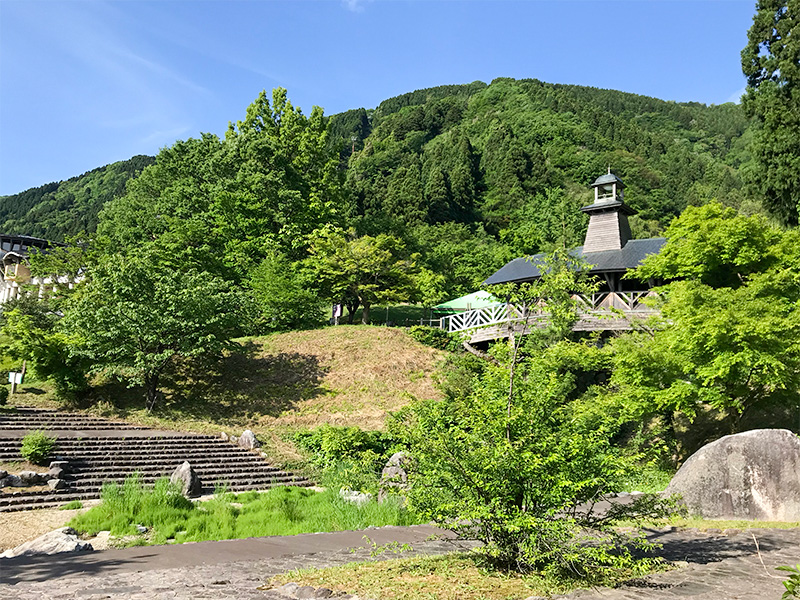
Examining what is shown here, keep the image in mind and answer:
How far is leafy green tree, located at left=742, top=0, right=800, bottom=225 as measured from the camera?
20672 mm

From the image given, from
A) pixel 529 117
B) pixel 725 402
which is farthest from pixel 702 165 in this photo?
pixel 725 402

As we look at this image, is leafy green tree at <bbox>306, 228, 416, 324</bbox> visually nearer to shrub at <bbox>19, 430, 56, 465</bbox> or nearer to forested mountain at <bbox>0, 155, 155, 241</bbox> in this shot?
shrub at <bbox>19, 430, 56, 465</bbox>

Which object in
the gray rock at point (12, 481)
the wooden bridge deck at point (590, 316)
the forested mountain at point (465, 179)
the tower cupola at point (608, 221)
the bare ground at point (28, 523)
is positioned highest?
the forested mountain at point (465, 179)

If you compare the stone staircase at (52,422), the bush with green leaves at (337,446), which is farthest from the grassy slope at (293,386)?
the bush with green leaves at (337,446)

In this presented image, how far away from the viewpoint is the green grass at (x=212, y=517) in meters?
9.15

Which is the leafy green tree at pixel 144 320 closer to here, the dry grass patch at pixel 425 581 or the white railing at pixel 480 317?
the white railing at pixel 480 317

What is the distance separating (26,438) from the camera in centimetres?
1446

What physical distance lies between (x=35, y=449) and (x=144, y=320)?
739 cm

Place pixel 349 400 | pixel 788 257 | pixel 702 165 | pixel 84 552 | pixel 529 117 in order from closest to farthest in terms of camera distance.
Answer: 1. pixel 84 552
2. pixel 788 257
3. pixel 349 400
4. pixel 702 165
5. pixel 529 117

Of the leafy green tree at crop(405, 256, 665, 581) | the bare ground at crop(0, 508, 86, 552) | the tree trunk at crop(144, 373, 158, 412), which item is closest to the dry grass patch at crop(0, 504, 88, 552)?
the bare ground at crop(0, 508, 86, 552)

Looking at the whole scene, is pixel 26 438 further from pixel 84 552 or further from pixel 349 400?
pixel 349 400

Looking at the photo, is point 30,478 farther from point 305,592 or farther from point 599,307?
point 599,307

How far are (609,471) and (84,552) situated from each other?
21.0 ft

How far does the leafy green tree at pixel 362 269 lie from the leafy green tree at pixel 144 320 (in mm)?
7658
